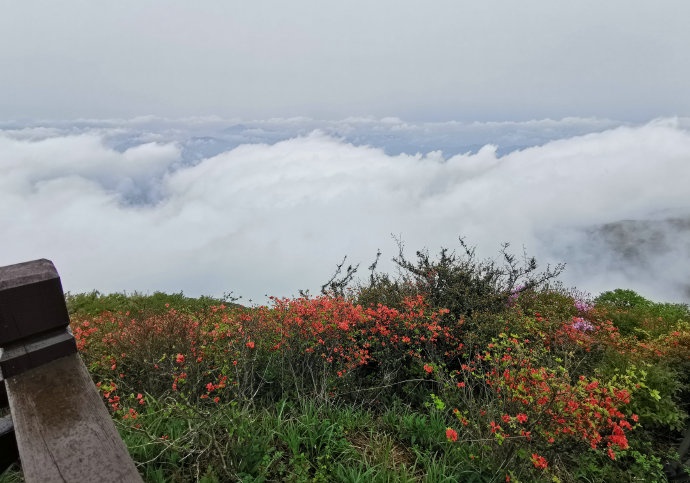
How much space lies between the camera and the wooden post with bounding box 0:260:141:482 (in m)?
1.50

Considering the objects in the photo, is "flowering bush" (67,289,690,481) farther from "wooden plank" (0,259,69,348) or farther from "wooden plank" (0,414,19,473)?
"wooden plank" (0,259,69,348)

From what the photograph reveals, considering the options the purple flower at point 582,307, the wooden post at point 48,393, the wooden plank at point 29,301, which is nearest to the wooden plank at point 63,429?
the wooden post at point 48,393

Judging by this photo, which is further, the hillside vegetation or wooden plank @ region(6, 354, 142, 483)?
the hillside vegetation

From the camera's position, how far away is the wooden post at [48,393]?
1.50 m

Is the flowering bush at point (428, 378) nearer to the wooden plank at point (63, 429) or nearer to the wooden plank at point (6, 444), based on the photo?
the wooden plank at point (6, 444)

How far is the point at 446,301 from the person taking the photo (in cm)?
646

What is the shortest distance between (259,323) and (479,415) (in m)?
2.77

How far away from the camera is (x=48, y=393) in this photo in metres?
1.59

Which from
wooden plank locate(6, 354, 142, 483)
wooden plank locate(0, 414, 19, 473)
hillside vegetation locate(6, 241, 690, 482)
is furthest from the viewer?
hillside vegetation locate(6, 241, 690, 482)

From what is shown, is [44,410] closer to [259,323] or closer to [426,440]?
[426,440]

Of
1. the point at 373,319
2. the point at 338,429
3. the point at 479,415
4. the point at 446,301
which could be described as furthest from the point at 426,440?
the point at 446,301

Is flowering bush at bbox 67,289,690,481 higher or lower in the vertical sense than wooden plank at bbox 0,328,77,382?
lower

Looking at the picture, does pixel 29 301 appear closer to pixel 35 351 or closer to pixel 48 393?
pixel 35 351

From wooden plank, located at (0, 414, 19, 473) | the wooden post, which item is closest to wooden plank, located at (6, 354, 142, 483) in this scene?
the wooden post
